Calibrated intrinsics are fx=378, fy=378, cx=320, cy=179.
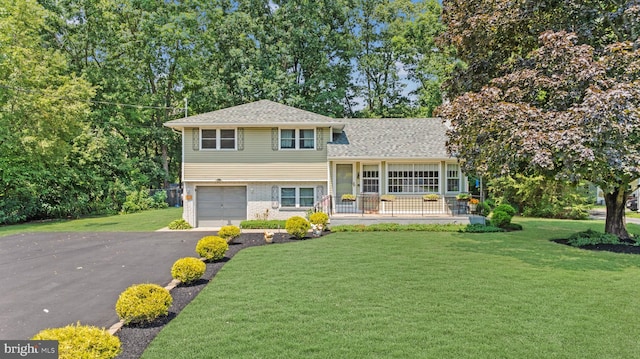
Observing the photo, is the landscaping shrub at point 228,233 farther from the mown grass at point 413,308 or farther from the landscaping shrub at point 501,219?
the landscaping shrub at point 501,219

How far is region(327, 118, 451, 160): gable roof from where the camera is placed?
18.3m

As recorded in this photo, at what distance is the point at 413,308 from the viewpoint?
634 cm

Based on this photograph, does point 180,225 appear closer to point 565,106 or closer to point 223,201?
point 223,201

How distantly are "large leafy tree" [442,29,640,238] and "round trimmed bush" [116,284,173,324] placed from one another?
8738 mm

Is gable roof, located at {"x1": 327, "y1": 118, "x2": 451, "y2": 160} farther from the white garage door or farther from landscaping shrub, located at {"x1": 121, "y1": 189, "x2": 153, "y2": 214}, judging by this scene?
landscaping shrub, located at {"x1": 121, "y1": 189, "x2": 153, "y2": 214}

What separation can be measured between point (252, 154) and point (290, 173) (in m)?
2.09

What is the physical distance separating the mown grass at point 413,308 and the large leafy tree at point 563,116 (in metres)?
2.68

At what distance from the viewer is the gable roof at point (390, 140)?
18.3 metres

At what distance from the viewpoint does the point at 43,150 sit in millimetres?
20250

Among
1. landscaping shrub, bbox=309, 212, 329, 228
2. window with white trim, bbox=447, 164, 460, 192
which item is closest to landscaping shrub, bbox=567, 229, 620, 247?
window with white trim, bbox=447, 164, 460, 192

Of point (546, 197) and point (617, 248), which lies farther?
point (546, 197)

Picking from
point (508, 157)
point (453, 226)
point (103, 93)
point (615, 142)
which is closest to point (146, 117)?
point (103, 93)

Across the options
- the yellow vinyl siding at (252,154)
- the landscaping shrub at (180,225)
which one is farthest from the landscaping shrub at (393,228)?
the landscaping shrub at (180,225)

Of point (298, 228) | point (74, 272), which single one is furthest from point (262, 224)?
point (74, 272)
